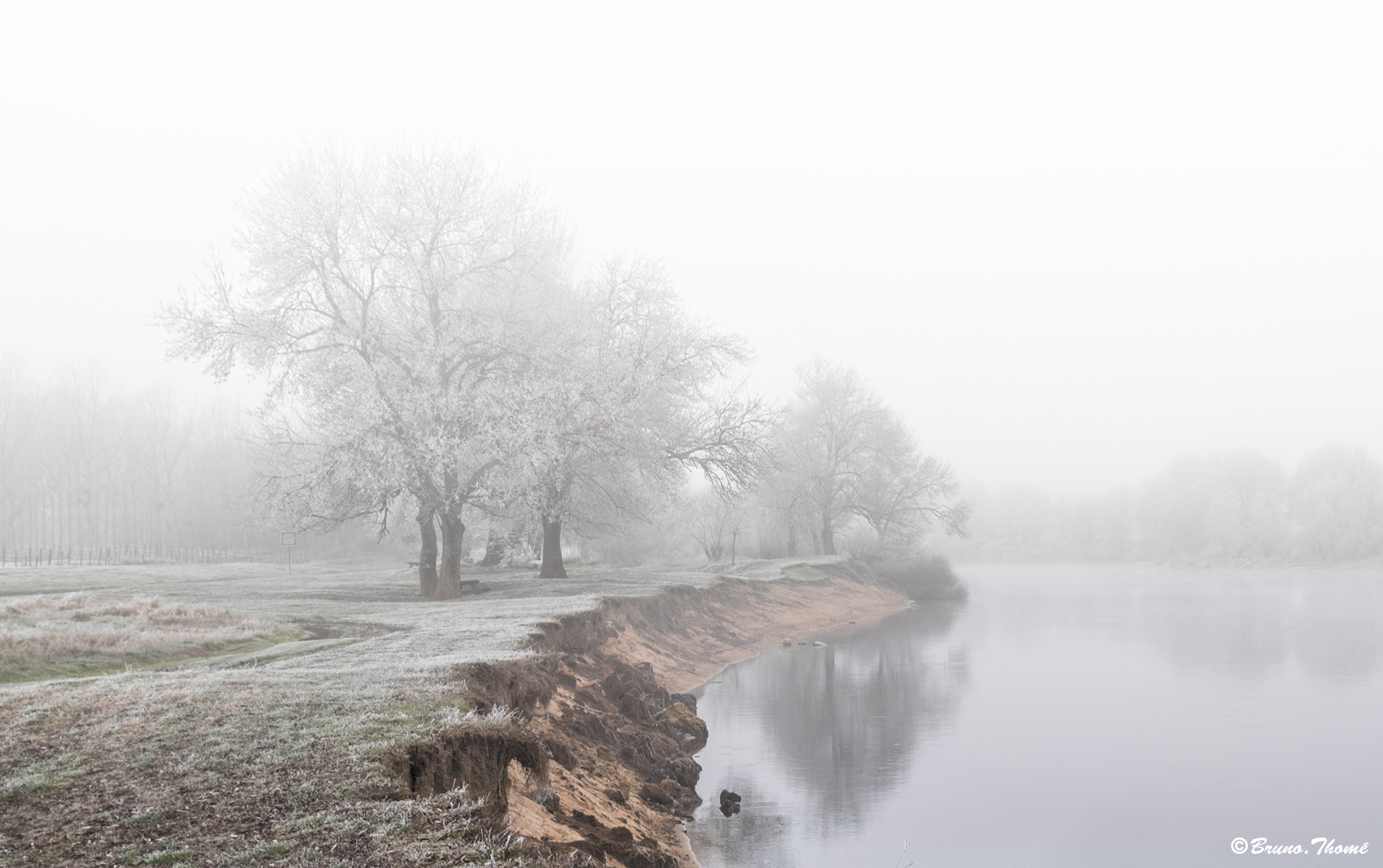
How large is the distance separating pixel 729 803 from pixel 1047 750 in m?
8.15

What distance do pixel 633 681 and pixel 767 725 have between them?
11.8 ft

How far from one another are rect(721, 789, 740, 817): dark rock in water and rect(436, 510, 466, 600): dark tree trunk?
15.2m

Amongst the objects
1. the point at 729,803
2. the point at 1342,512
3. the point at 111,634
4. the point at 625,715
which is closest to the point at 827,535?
the point at 625,715

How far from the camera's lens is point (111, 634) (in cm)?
1571

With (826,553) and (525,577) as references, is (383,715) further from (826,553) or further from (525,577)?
(826,553)

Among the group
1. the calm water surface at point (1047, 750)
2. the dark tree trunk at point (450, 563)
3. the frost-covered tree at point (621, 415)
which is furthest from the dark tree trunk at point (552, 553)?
the calm water surface at point (1047, 750)

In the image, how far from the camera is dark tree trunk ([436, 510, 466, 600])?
91.5 feet

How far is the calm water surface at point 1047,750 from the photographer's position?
1346cm

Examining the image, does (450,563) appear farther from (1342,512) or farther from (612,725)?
(1342,512)

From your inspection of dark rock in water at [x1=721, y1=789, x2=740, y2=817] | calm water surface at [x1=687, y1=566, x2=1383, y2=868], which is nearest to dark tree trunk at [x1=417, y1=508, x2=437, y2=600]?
calm water surface at [x1=687, y1=566, x2=1383, y2=868]

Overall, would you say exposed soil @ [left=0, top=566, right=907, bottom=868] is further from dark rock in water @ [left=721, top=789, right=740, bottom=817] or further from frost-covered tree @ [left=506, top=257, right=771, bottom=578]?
frost-covered tree @ [left=506, top=257, right=771, bottom=578]

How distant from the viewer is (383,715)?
31.7 feet

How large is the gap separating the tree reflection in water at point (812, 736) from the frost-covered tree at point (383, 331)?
32.7 ft

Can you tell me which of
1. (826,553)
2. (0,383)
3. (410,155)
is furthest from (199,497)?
(410,155)
